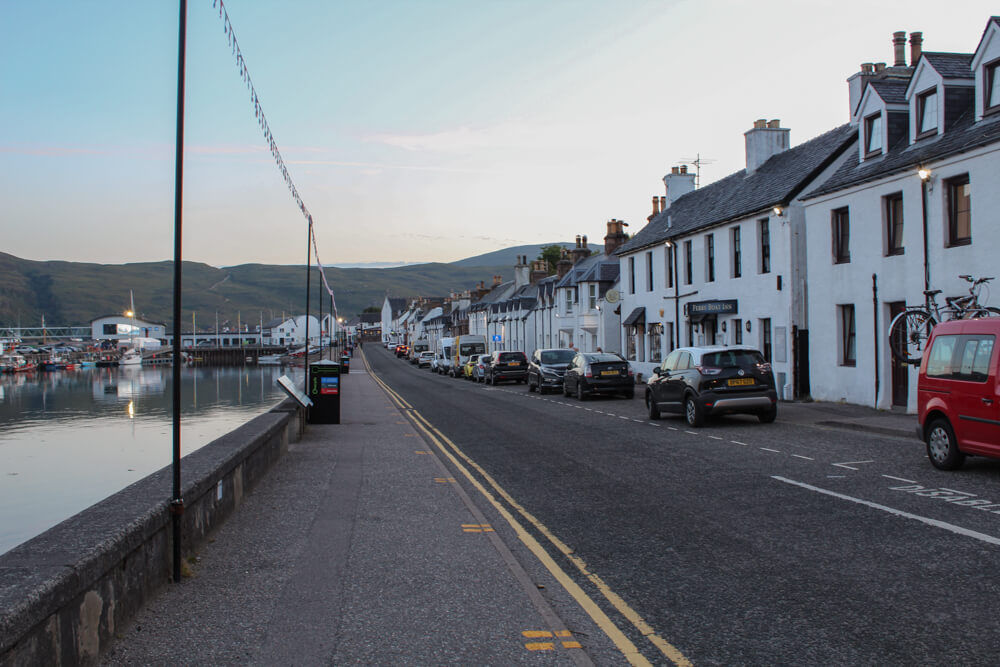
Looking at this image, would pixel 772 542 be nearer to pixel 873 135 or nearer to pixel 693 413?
pixel 693 413

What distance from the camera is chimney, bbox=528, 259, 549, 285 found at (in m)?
80.4

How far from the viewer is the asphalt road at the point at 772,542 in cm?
480

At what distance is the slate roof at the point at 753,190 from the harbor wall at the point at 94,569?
22382mm

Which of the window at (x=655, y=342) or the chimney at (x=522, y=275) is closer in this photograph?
the window at (x=655, y=342)

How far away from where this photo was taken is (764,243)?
1061 inches

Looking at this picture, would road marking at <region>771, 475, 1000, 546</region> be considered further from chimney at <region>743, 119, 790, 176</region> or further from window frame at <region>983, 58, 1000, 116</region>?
chimney at <region>743, 119, 790, 176</region>

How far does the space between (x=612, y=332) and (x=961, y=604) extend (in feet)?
139

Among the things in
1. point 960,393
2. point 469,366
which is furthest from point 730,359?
point 469,366

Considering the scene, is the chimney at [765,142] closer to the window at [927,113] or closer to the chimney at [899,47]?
the chimney at [899,47]

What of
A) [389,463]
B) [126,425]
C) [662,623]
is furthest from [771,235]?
[126,425]

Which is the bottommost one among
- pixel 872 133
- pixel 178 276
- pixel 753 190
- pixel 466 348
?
pixel 466 348

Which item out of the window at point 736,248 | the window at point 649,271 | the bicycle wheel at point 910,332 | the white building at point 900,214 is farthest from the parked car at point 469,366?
the bicycle wheel at point 910,332

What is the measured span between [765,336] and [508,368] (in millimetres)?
18143

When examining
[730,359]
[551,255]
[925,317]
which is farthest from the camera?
[551,255]
